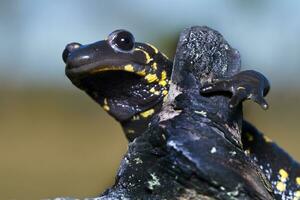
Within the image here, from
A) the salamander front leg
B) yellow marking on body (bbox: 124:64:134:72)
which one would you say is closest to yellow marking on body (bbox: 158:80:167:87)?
yellow marking on body (bbox: 124:64:134:72)

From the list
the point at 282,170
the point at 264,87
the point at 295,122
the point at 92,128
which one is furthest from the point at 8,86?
the point at 264,87

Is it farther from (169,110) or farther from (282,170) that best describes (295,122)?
(169,110)

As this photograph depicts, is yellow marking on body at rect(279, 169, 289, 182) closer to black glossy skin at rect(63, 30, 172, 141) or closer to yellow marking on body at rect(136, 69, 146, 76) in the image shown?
black glossy skin at rect(63, 30, 172, 141)

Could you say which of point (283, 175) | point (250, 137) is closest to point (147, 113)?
point (250, 137)

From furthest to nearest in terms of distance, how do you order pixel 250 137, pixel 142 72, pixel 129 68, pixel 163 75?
pixel 250 137
pixel 163 75
pixel 142 72
pixel 129 68

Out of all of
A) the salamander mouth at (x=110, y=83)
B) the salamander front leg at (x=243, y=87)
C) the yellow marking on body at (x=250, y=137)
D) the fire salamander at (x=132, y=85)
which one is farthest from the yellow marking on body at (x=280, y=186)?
the salamander front leg at (x=243, y=87)

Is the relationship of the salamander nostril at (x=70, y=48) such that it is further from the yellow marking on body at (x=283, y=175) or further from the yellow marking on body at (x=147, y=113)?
the yellow marking on body at (x=283, y=175)

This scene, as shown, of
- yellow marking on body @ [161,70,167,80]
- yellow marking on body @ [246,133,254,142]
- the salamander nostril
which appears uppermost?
the salamander nostril

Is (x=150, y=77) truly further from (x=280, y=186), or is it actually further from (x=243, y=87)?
(x=243, y=87)
